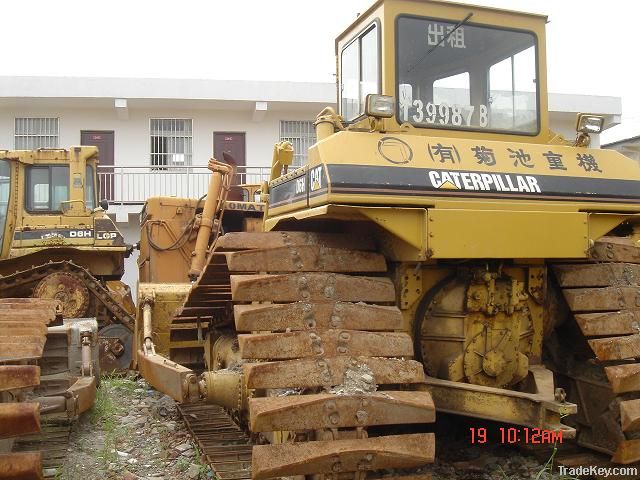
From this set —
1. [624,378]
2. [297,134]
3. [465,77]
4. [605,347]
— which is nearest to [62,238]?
[465,77]

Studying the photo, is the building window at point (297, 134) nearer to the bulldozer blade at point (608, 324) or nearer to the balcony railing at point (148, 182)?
the balcony railing at point (148, 182)

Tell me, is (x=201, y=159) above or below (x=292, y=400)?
above

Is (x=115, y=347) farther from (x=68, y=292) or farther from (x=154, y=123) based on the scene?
(x=154, y=123)

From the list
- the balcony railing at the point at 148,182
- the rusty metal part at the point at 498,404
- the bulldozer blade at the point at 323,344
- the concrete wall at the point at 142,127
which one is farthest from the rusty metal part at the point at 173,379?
the concrete wall at the point at 142,127

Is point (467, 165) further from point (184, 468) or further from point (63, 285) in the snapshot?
point (63, 285)

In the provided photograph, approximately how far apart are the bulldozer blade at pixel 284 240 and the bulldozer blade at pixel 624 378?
159 cm

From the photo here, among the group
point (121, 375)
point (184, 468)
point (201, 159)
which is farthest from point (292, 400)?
point (201, 159)

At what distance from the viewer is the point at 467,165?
440 cm

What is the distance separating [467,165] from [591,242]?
95cm

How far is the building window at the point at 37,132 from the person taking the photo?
Answer: 18.5m

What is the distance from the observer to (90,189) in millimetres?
11180

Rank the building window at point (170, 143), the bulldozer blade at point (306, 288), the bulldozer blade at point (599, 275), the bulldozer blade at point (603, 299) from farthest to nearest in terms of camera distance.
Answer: the building window at point (170, 143)
the bulldozer blade at point (599, 275)
the bulldozer blade at point (603, 299)
the bulldozer blade at point (306, 288)

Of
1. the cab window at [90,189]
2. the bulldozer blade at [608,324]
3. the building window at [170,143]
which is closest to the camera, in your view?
the bulldozer blade at [608,324]

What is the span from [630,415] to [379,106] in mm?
2280
